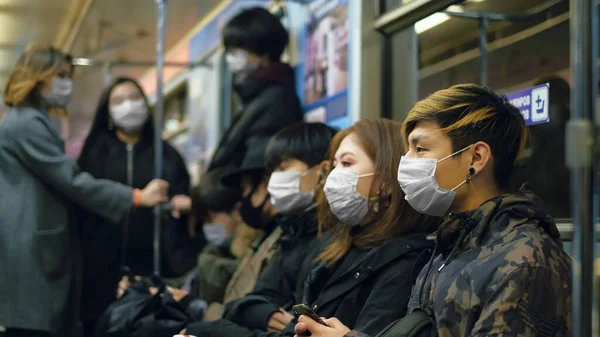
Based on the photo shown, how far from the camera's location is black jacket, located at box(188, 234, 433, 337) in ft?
8.98

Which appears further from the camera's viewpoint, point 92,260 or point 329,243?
point 92,260

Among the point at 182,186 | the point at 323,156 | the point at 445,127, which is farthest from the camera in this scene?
the point at 182,186

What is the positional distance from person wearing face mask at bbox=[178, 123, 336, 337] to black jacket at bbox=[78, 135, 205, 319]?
1.30 m

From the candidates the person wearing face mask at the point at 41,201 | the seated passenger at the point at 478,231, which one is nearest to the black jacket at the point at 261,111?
the person wearing face mask at the point at 41,201

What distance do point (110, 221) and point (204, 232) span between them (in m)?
0.51

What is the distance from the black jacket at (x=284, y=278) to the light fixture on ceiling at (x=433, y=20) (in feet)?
3.31

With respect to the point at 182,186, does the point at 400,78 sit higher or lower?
higher

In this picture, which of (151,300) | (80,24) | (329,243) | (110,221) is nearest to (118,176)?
(110,221)

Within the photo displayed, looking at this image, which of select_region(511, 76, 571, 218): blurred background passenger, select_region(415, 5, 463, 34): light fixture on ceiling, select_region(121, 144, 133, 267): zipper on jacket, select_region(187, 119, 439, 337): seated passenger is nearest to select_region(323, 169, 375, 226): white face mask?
select_region(187, 119, 439, 337): seated passenger

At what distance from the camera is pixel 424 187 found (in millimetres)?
2494

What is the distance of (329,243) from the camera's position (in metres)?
3.28

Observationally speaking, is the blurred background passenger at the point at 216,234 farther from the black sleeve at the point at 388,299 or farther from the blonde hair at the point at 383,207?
Answer: the black sleeve at the point at 388,299

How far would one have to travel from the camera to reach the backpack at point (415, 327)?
232cm

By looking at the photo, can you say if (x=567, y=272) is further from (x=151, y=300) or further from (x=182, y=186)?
(x=182, y=186)
